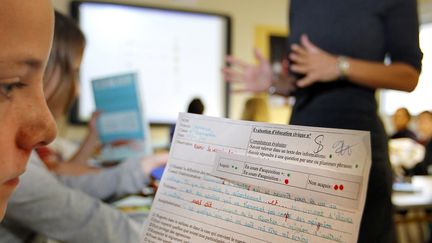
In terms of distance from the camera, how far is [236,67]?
64 centimetres

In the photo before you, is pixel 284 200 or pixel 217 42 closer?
pixel 284 200

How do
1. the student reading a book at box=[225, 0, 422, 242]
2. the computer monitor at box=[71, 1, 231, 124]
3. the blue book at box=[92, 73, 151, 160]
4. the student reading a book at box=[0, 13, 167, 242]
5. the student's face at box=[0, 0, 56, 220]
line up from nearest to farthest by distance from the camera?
1. the student's face at box=[0, 0, 56, 220]
2. the student reading a book at box=[225, 0, 422, 242]
3. the student reading a book at box=[0, 13, 167, 242]
4. the blue book at box=[92, 73, 151, 160]
5. the computer monitor at box=[71, 1, 231, 124]

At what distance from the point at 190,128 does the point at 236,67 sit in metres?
0.24

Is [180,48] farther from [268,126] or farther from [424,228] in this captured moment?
[268,126]

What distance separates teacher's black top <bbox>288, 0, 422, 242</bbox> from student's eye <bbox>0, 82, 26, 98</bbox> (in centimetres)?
31

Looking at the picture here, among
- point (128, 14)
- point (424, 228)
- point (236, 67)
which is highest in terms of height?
point (128, 14)

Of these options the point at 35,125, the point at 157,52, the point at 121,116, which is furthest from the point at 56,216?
the point at 157,52

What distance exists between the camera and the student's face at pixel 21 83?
27 centimetres

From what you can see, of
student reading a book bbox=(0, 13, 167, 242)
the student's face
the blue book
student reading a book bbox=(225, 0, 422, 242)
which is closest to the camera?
the student's face

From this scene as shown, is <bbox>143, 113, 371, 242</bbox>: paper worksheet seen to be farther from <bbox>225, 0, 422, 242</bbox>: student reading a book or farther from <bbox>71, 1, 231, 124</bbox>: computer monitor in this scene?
<bbox>71, 1, 231, 124</bbox>: computer monitor

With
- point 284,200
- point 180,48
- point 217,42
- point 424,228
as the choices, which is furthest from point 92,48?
point 284,200

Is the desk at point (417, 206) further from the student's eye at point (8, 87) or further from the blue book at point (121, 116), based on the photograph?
the blue book at point (121, 116)

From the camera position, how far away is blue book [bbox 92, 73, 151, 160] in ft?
3.72

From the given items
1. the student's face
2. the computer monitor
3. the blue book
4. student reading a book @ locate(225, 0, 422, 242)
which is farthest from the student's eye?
the computer monitor
